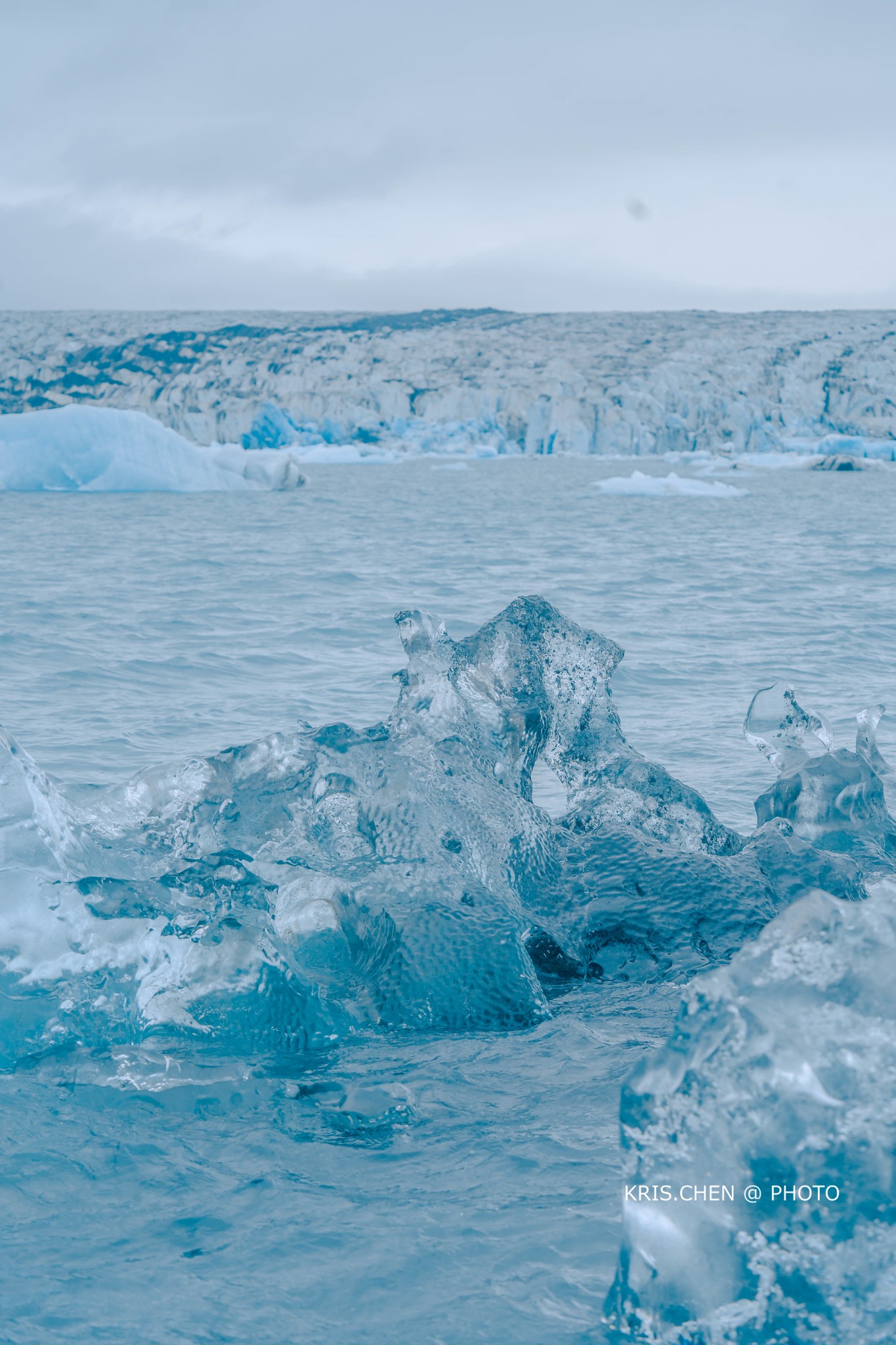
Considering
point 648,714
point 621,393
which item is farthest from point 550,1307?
point 621,393

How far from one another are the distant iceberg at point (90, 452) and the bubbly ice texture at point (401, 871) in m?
19.3

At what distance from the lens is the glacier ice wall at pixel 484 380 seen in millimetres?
44094

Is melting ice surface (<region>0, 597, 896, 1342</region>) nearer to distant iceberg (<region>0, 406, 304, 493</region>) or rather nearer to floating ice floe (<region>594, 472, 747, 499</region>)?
distant iceberg (<region>0, 406, 304, 493</region>)

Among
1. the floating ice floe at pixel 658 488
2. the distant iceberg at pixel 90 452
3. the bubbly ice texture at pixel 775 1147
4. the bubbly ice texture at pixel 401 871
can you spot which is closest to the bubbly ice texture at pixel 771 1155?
the bubbly ice texture at pixel 775 1147

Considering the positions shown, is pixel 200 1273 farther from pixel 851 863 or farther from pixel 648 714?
pixel 648 714

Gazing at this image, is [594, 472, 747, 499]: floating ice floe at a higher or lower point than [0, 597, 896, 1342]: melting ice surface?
higher

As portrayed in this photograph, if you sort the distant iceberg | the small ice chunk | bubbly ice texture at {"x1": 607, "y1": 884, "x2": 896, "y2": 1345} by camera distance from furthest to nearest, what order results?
the distant iceberg, the small ice chunk, bubbly ice texture at {"x1": 607, "y1": 884, "x2": 896, "y2": 1345}

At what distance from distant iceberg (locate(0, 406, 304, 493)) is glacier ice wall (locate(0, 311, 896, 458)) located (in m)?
18.7

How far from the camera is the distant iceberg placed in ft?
71.6

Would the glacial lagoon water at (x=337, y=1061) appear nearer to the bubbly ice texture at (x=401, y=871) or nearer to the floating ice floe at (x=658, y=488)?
the bubbly ice texture at (x=401, y=871)

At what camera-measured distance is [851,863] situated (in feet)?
10.7

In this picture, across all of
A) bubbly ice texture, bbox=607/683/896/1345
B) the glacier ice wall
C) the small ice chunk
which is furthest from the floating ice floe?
bubbly ice texture, bbox=607/683/896/1345

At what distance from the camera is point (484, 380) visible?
160 feet

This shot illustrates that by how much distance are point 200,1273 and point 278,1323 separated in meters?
0.15
